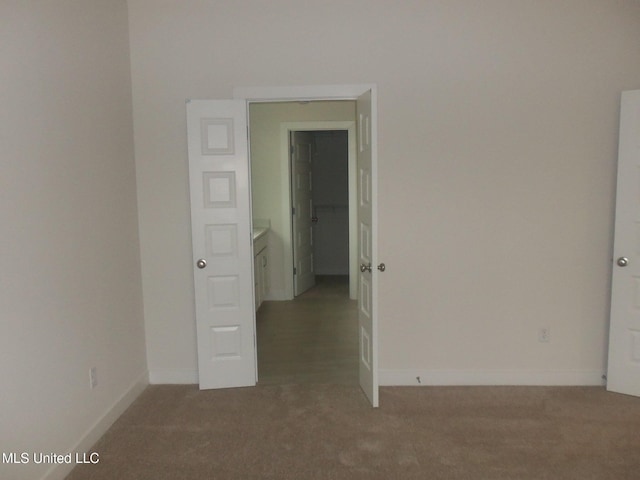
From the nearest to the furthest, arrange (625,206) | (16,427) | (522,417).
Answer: (16,427)
(522,417)
(625,206)

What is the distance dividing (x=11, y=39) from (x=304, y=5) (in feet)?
7.04

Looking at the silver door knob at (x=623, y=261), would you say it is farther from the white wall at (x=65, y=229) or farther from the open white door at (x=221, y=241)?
the white wall at (x=65, y=229)

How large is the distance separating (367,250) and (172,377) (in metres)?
1.87

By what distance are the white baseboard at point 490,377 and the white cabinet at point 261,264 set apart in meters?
2.37

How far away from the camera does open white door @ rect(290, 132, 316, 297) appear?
7.25 m

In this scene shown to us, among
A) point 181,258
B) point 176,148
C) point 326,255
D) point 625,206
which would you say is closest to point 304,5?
point 176,148

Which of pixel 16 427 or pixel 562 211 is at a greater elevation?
pixel 562 211

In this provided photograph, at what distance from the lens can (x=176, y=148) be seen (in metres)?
4.23

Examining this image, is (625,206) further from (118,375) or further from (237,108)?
(118,375)

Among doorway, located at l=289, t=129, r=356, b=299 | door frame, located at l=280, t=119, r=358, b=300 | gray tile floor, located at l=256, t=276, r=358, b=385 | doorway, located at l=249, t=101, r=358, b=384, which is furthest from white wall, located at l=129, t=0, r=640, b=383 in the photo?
doorway, located at l=289, t=129, r=356, b=299

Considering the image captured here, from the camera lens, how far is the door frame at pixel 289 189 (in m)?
6.80

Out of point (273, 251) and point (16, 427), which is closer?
point (16, 427)

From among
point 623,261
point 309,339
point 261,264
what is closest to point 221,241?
point 309,339

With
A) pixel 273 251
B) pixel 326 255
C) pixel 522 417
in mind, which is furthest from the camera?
pixel 326 255
